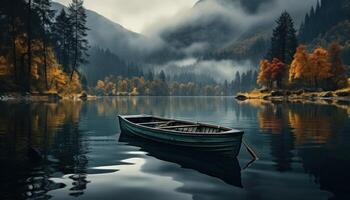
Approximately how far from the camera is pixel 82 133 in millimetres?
26922

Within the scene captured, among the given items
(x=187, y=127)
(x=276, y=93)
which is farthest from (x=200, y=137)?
(x=276, y=93)

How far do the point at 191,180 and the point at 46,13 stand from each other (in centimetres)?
7691

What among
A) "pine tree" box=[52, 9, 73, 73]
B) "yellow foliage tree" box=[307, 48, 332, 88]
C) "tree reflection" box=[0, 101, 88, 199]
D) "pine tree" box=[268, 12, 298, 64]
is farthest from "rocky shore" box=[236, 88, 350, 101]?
"tree reflection" box=[0, 101, 88, 199]

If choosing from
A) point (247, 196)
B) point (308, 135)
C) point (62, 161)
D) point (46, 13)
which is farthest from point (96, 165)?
point (46, 13)

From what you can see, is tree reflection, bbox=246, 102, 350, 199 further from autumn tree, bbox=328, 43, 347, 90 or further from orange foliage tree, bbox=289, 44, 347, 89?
autumn tree, bbox=328, 43, 347, 90

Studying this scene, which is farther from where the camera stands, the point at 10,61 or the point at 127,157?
the point at 10,61

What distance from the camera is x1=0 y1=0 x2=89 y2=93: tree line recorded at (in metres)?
66.8

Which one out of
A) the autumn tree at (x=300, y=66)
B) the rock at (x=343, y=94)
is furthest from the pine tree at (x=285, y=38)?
the rock at (x=343, y=94)

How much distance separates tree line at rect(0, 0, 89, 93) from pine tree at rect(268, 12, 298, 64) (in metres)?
60.7

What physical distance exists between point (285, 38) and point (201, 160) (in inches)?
3918

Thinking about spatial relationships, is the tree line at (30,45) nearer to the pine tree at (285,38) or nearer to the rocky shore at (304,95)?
the rocky shore at (304,95)

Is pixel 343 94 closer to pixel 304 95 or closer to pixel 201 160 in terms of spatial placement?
pixel 304 95

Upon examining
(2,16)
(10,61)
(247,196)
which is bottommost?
(247,196)

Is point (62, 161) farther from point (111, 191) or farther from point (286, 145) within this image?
point (286, 145)
